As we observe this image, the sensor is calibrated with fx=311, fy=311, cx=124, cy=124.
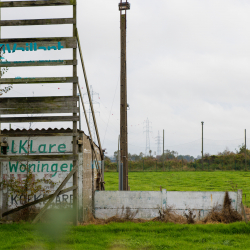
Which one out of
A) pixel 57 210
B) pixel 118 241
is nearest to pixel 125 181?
pixel 57 210

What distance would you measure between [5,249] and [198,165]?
4411cm

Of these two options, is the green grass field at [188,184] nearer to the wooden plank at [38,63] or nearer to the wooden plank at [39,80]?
the wooden plank at [39,80]

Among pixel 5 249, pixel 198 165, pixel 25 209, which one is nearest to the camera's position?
pixel 5 249

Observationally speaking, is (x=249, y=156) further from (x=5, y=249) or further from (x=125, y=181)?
(x=5, y=249)

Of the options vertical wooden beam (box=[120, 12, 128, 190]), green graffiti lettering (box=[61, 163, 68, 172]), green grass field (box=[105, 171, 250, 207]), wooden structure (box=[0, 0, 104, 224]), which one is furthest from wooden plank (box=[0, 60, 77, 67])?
green grass field (box=[105, 171, 250, 207])

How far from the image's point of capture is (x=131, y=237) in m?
9.09

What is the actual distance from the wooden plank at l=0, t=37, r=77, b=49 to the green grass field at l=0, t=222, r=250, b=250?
240 inches

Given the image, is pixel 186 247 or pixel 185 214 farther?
pixel 185 214

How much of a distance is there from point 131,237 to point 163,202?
8.80ft

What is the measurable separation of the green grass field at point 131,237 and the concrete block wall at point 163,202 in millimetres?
915

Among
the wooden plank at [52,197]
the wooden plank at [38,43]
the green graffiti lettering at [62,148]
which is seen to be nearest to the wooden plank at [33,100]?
the green graffiti lettering at [62,148]

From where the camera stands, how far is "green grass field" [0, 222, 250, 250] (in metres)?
8.30

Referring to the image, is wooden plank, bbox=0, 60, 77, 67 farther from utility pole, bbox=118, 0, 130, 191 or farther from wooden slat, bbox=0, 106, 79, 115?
utility pole, bbox=118, 0, 130, 191

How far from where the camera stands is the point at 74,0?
11.0m
